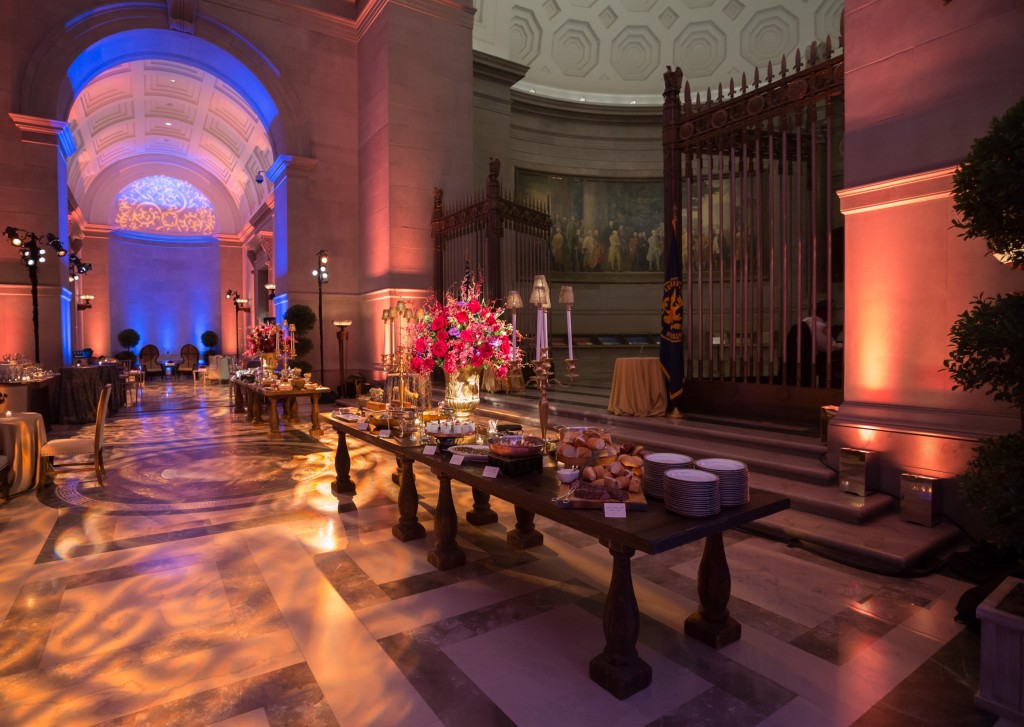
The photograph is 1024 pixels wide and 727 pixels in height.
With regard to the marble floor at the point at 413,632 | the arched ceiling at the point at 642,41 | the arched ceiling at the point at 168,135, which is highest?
the arched ceiling at the point at 642,41

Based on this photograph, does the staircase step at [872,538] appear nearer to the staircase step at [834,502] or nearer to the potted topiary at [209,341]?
the staircase step at [834,502]

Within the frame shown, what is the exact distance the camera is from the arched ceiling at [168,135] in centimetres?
1292

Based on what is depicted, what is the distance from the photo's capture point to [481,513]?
3910 millimetres

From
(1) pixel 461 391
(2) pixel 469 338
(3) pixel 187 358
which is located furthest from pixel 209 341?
(2) pixel 469 338

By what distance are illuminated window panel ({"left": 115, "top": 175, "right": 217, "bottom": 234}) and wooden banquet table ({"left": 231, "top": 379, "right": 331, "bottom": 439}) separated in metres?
12.9

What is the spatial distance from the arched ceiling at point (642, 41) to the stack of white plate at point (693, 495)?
14.6 m

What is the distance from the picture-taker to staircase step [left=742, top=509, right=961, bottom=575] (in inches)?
121

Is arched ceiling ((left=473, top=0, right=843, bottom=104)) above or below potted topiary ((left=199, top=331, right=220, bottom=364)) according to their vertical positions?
above

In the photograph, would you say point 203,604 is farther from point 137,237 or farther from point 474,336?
point 137,237

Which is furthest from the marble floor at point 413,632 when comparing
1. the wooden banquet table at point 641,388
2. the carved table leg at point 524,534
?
the wooden banquet table at point 641,388

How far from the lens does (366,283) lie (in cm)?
1197

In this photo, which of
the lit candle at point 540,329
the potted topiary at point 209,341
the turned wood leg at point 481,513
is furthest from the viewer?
the potted topiary at point 209,341

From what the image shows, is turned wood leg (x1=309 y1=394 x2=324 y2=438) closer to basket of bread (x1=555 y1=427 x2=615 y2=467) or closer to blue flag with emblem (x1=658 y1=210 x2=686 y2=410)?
blue flag with emblem (x1=658 y1=210 x2=686 y2=410)

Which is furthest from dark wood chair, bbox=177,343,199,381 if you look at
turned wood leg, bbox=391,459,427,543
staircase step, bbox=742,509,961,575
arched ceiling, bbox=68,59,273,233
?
staircase step, bbox=742,509,961,575
